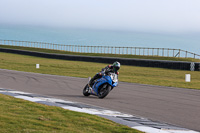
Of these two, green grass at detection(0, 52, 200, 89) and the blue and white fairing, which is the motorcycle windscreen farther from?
green grass at detection(0, 52, 200, 89)

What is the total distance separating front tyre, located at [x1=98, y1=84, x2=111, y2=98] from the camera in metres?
12.4

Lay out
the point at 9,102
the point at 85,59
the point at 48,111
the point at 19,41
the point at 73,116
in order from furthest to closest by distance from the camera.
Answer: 1. the point at 19,41
2. the point at 85,59
3. the point at 9,102
4. the point at 48,111
5. the point at 73,116

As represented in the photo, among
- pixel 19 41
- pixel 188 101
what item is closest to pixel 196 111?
pixel 188 101

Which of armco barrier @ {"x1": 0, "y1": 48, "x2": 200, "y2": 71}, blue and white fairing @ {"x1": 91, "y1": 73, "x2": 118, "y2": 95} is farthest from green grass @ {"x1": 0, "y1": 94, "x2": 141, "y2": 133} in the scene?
armco barrier @ {"x1": 0, "y1": 48, "x2": 200, "y2": 71}

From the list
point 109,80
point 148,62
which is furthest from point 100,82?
point 148,62

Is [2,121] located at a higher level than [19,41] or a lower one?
lower

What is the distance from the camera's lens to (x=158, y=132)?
22.7ft

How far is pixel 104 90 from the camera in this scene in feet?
41.2

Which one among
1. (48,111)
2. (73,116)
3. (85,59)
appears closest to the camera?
(73,116)

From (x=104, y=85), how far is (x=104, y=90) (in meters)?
0.17

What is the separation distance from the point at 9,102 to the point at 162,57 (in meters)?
37.2

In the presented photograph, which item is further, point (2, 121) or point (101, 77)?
point (101, 77)

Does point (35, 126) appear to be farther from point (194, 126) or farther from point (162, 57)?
point (162, 57)

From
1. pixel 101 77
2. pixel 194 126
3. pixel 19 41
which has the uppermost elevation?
pixel 19 41
